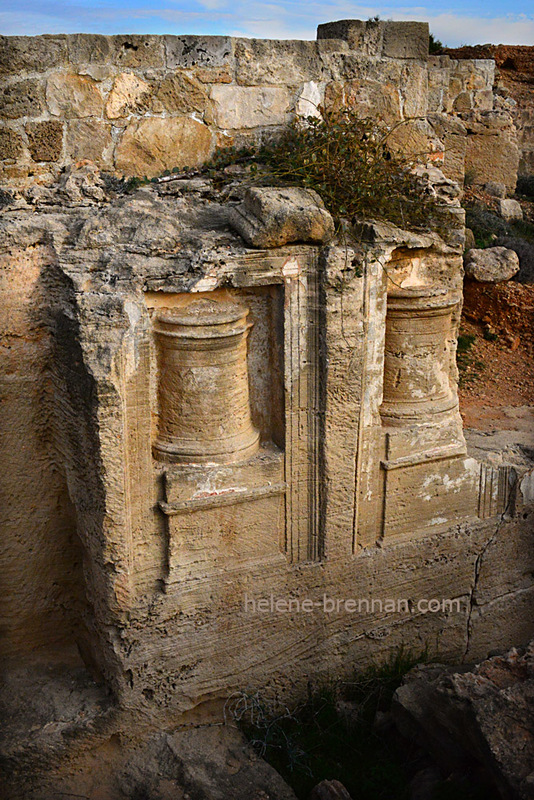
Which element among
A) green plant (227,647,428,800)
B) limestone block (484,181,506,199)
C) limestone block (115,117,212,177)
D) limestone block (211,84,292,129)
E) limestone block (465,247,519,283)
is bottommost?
green plant (227,647,428,800)

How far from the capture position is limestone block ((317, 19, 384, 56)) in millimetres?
5047

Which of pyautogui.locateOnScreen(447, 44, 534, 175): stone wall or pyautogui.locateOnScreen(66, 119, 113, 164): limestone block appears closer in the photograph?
pyautogui.locateOnScreen(66, 119, 113, 164): limestone block

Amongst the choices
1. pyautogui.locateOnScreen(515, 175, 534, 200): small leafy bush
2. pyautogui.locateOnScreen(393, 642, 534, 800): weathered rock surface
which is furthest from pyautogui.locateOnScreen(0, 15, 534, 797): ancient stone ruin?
pyautogui.locateOnScreen(515, 175, 534, 200): small leafy bush

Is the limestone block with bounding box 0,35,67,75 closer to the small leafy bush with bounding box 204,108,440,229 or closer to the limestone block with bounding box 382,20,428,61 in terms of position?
the small leafy bush with bounding box 204,108,440,229

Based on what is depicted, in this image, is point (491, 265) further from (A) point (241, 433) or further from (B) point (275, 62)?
(A) point (241, 433)

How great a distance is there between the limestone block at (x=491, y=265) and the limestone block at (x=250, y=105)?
16.2 ft

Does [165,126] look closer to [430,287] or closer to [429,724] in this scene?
[430,287]

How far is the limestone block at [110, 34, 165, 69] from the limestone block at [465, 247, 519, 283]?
220 inches

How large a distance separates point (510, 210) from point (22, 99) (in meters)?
10.0

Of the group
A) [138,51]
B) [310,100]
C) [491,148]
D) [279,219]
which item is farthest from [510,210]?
[279,219]

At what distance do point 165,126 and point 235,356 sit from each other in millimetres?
1634

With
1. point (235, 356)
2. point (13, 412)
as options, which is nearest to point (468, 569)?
point (235, 356)

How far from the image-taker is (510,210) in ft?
41.8

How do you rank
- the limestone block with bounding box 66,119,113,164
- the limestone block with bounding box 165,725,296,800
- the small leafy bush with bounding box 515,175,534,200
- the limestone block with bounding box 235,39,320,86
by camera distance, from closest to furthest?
the limestone block with bounding box 165,725,296,800 → the limestone block with bounding box 66,119,113,164 → the limestone block with bounding box 235,39,320,86 → the small leafy bush with bounding box 515,175,534,200
